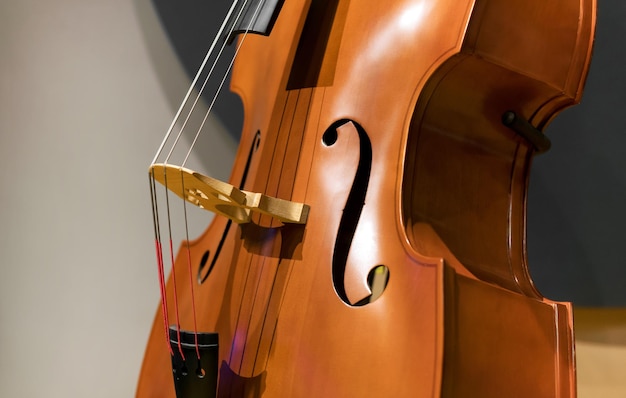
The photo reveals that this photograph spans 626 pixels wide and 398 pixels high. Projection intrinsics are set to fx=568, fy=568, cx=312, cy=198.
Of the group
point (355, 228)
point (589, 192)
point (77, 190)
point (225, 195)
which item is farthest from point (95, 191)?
point (589, 192)

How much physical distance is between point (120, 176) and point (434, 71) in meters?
0.78

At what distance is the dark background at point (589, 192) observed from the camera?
38.1 inches

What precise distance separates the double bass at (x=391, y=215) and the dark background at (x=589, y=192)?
314mm

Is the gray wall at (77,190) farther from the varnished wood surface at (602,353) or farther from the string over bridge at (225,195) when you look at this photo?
the varnished wood surface at (602,353)

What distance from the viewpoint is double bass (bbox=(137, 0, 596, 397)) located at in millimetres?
541

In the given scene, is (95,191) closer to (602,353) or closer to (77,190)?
(77,190)

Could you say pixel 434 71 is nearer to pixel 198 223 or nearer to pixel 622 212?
pixel 622 212

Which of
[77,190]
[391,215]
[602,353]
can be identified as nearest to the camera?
[391,215]

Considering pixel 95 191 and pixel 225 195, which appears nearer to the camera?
pixel 225 195

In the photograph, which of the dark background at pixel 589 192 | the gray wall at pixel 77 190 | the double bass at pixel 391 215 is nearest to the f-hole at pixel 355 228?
the double bass at pixel 391 215

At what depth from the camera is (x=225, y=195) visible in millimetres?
645

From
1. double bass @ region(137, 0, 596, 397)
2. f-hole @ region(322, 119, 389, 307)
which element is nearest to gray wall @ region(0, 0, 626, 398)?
double bass @ region(137, 0, 596, 397)

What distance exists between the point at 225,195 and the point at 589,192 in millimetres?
681

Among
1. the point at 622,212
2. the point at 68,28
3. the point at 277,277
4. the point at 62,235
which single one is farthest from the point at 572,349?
the point at 68,28
